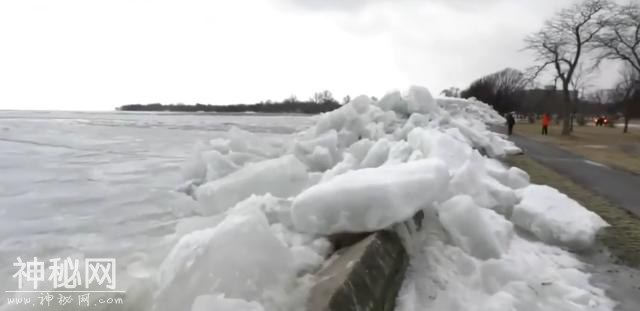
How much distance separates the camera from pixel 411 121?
8.64 metres

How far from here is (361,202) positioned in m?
2.81

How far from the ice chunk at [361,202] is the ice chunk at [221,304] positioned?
0.99 m

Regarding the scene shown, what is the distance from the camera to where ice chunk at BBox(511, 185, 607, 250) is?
3742mm

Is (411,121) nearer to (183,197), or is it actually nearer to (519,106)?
(183,197)

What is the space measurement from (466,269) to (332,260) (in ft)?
3.02

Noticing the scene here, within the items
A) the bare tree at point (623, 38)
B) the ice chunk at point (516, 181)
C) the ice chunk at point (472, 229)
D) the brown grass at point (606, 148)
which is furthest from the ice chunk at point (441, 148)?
the bare tree at point (623, 38)

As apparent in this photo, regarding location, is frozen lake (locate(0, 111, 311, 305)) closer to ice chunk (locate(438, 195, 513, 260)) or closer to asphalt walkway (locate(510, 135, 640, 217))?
ice chunk (locate(438, 195, 513, 260))

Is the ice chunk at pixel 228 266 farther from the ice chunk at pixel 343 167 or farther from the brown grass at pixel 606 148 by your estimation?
the brown grass at pixel 606 148

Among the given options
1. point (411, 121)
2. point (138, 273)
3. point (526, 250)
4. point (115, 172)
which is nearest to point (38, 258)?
point (138, 273)

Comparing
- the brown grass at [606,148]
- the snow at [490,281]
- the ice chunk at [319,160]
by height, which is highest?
the ice chunk at [319,160]

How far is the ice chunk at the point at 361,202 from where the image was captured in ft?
9.23

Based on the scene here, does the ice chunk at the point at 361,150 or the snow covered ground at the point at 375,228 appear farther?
the ice chunk at the point at 361,150

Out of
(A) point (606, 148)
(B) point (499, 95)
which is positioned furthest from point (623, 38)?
(B) point (499, 95)

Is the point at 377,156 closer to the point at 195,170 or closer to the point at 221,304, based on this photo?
the point at 195,170
